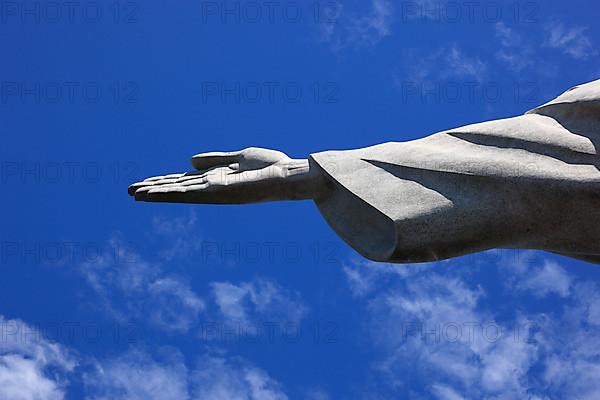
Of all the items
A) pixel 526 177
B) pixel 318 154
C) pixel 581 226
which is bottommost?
pixel 581 226

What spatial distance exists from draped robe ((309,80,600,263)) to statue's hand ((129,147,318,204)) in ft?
1.13

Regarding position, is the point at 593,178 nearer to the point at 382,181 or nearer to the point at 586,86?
the point at 586,86

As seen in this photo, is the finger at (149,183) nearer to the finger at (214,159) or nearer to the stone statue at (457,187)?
the stone statue at (457,187)

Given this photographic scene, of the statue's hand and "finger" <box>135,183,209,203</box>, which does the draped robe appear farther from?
"finger" <box>135,183,209,203</box>

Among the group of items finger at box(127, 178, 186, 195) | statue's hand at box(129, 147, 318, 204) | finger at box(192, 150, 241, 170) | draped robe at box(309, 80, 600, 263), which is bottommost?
draped robe at box(309, 80, 600, 263)

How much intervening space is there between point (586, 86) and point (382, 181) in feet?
6.68

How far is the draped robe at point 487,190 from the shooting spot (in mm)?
5988

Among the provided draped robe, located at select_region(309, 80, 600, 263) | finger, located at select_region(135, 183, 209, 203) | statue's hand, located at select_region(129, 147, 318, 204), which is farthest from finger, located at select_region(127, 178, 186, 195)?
draped robe, located at select_region(309, 80, 600, 263)

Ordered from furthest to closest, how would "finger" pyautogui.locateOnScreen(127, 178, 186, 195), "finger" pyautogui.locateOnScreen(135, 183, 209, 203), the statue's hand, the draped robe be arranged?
"finger" pyautogui.locateOnScreen(127, 178, 186, 195), "finger" pyautogui.locateOnScreen(135, 183, 209, 203), the statue's hand, the draped robe

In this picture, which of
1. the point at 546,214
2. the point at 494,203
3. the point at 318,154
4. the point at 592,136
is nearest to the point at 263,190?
the point at 318,154

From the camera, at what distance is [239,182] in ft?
22.4

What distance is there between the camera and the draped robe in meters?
5.99

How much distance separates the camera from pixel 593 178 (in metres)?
5.94

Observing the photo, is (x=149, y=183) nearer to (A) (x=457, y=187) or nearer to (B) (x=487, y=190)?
(A) (x=457, y=187)
